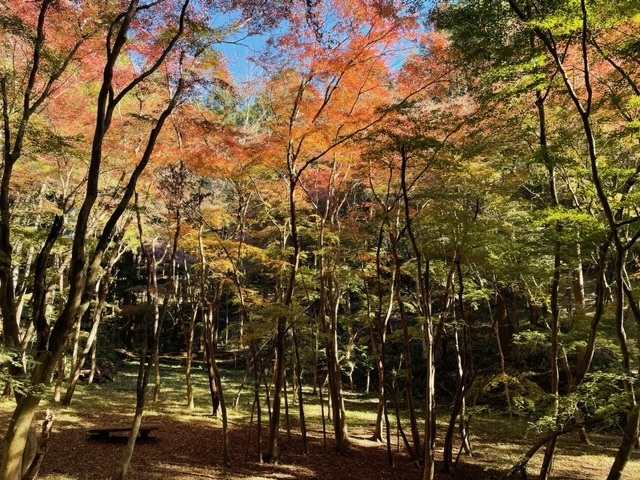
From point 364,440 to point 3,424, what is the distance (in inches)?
330

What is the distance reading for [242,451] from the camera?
32.7 feet

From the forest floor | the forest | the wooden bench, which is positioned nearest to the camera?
the forest

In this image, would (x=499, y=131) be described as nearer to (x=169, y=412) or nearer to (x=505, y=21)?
(x=505, y=21)

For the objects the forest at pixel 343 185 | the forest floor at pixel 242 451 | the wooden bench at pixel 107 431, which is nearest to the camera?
the forest at pixel 343 185

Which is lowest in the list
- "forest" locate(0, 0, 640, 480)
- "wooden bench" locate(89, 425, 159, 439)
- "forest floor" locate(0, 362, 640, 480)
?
"forest floor" locate(0, 362, 640, 480)

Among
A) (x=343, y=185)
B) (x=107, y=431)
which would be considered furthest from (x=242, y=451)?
(x=343, y=185)

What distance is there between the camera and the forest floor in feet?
27.4

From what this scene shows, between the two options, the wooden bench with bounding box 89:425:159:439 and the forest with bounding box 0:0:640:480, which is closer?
the forest with bounding box 0:0:640:480

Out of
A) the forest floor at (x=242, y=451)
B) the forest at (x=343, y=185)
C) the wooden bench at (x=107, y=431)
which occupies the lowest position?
the forest floor at (x=242, y=451)

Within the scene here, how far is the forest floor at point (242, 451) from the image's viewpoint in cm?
835

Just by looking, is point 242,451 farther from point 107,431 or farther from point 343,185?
point 343,185

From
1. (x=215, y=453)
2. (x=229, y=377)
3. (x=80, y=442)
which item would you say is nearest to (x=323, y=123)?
(x=215, y=453)

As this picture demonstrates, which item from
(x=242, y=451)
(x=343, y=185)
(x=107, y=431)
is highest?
(x=343, y=185)

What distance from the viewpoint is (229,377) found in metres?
24.0
